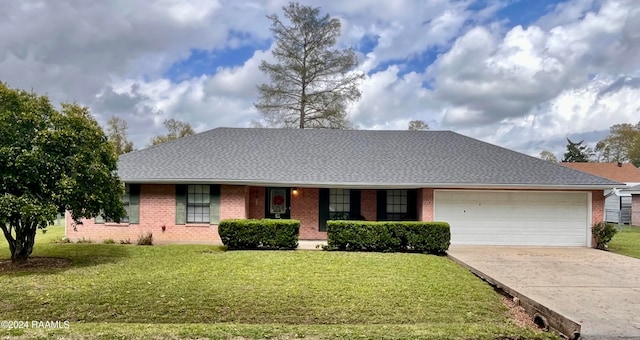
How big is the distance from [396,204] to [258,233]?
6041 mm

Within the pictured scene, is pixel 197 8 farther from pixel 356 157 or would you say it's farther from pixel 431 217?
pixel 431 217

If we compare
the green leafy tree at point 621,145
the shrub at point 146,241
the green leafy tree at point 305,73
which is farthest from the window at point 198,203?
the green leafy tree at point 621,145

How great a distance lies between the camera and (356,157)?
1669 centimetres

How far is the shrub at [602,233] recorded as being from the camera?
13859 millimetres

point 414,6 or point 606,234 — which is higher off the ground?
point 414,6

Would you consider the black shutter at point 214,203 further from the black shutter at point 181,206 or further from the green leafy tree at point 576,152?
the green leafy tree at point 576,152

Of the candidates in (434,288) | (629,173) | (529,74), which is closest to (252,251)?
(434,288)

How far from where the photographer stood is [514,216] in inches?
573

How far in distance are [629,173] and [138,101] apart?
41.4m

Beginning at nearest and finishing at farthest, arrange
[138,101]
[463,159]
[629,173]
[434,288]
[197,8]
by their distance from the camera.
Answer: [434,288], [197,8], [463,159], [138,101], [629,173]

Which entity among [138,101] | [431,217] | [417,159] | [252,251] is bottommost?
[252,251]

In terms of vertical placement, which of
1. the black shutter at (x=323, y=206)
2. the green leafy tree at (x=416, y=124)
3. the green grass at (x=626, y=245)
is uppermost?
the green leafy tree at (x=416, y=124)

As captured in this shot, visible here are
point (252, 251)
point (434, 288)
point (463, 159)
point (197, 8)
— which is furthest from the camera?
point (463, 159)

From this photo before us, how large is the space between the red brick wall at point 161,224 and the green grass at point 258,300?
4.02 metres
